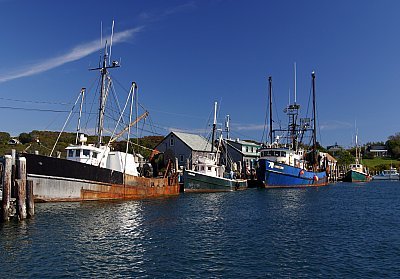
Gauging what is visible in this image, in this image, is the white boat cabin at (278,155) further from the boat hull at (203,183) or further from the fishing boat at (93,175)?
the fishing boat at (93,175)

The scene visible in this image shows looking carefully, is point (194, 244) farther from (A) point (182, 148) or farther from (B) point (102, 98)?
(A) point (182, 148)

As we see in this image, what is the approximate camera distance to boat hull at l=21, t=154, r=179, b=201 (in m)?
28.3

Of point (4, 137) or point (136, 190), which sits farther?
point (4, 137)

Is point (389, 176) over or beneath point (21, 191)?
beneath

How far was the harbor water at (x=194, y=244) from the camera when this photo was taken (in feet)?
46.4

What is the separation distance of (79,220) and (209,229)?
7.93 m

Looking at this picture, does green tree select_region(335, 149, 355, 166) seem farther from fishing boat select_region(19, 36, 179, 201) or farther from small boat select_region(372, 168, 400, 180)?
fishing boat select_region(19, 36, 179, 201)

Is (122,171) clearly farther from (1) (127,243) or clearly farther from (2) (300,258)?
(2) (300,258)

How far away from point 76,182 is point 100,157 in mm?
5606

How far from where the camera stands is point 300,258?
16.1 meters

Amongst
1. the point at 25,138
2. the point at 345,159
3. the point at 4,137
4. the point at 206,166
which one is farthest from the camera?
the point at 345,159

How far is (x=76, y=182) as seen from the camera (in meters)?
31.1

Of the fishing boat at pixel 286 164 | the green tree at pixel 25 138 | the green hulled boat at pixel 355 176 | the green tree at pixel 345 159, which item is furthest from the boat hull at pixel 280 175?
the green tree at pixel 345 159

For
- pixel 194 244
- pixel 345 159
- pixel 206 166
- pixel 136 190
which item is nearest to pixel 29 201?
pixel 194 244
